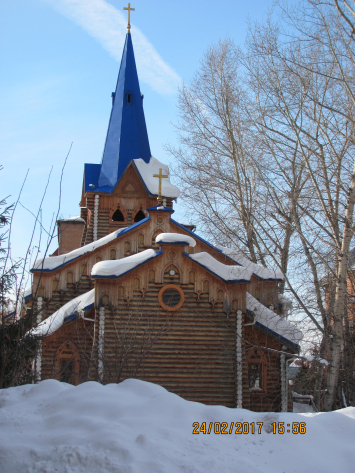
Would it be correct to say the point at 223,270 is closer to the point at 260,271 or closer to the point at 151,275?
the point at 151,275

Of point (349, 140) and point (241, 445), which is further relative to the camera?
point (349, 140)

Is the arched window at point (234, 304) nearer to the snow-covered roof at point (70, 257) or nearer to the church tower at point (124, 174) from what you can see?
the snow-covered roof at point (70, 257)

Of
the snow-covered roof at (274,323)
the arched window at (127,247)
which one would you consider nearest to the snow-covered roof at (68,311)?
the arched window at (127,247)

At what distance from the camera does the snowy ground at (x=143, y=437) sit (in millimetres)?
3828

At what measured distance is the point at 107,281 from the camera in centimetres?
1250

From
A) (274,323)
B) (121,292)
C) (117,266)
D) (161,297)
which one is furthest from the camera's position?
(274,323)

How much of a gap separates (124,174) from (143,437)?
16.2m

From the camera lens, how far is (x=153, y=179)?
19828 mm

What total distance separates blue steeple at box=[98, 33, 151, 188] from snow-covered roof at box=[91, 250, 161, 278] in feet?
24.9

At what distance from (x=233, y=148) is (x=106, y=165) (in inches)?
203

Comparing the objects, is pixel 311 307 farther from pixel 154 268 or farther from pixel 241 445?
pixel 241 445

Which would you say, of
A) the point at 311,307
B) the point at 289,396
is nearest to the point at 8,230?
the point at 311,307

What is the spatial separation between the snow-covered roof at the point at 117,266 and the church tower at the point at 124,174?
17.6 ft

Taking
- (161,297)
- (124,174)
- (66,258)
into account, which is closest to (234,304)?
(161,297)
